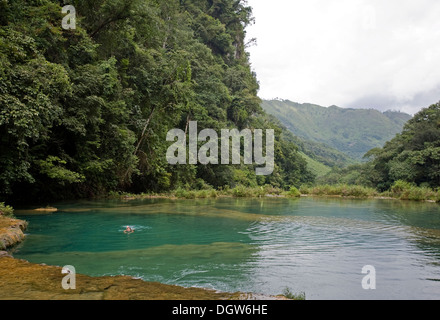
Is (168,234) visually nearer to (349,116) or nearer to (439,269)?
(439,269)

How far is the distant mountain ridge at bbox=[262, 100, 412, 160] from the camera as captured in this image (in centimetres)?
15262


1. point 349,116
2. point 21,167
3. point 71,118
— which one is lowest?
point 21,167

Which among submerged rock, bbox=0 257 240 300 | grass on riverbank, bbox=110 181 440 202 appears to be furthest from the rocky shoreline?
grass on riverbank, bbox=110 181 440 202

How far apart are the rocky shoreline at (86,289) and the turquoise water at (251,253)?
2.31 feet

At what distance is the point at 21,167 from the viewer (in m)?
10.3

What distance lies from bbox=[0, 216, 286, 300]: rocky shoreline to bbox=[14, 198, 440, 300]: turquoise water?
705mm

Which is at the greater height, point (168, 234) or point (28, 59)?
point (28, 59)

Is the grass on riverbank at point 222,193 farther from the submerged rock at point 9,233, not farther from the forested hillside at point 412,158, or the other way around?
the submerged rock at point 9,233

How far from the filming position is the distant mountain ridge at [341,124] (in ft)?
501

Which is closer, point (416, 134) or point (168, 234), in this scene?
point (168, 234)

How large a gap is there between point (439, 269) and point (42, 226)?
9.72 m

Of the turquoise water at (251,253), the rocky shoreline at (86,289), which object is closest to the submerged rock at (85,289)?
the rocky shoreline at (86,289)
